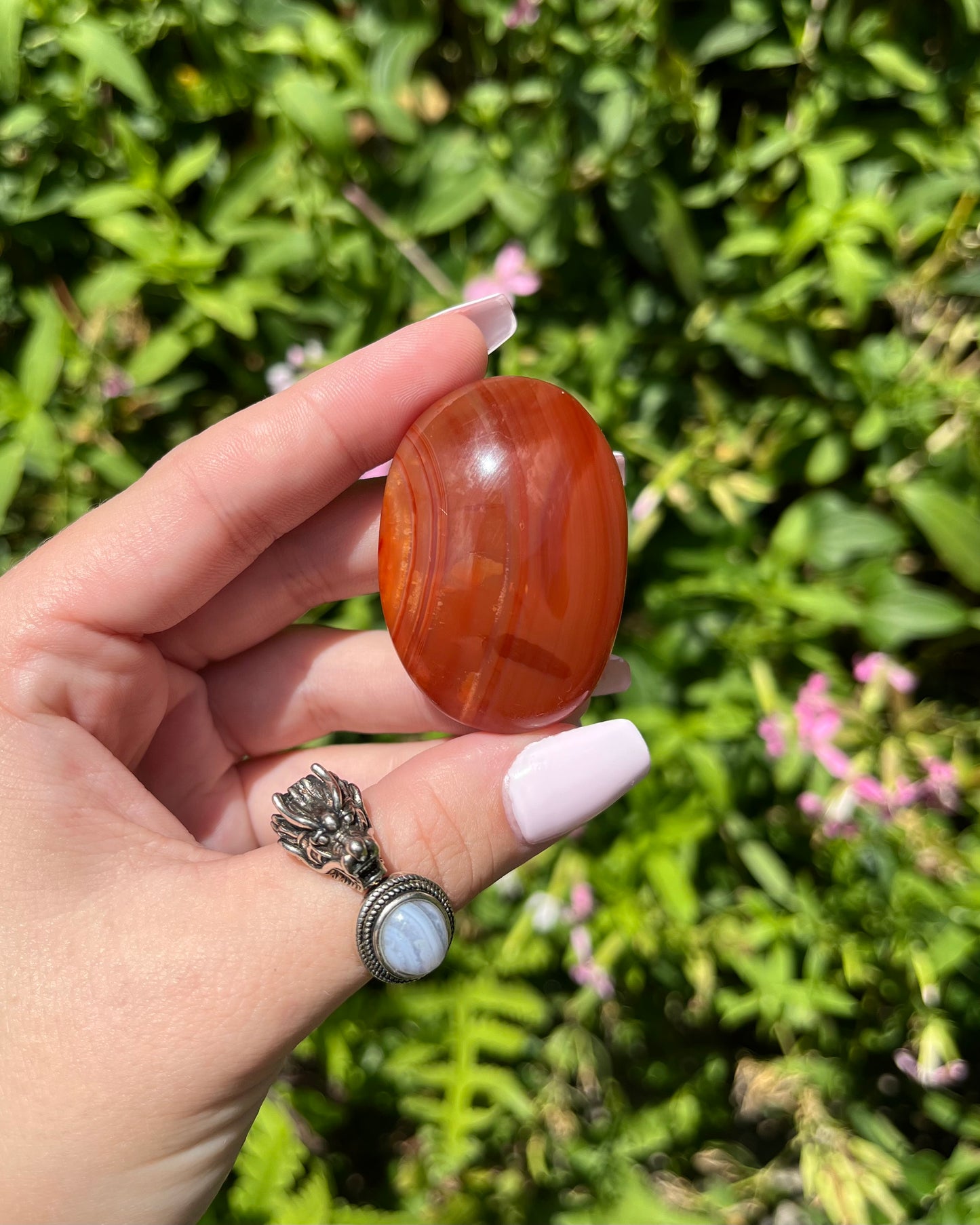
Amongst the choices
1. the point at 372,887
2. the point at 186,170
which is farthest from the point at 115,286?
the point at 372,887

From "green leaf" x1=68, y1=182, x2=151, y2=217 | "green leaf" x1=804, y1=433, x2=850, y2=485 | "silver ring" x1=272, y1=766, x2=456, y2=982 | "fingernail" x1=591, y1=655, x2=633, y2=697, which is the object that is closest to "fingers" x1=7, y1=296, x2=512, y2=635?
"silver ring" x1=272, y1=766, x2=456, y2=982

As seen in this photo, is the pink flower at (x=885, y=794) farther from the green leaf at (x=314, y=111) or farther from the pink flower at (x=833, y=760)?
the green leaf at (x=314, y=111)

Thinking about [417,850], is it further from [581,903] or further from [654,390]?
[654,390]

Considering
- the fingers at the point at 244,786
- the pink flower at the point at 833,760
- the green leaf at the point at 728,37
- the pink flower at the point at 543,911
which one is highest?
the green leaf at the point at 728,37

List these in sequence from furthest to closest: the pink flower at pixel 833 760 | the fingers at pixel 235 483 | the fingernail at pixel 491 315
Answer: the pink flower at pixel 833 760 < the fingernail at pixel 491 315 < the fingers at pixel 235 483

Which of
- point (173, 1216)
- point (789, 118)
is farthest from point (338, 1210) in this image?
point (789, 118)

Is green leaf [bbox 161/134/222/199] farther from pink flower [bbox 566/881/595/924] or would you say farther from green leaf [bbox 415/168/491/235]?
pink flower [bbox 566/881/595/924]

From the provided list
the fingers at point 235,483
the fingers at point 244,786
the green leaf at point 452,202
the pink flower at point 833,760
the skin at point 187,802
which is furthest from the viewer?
the green leaf at point 452,202

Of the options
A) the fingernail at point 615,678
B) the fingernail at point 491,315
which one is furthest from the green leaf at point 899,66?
the fingernail at point 615,678
